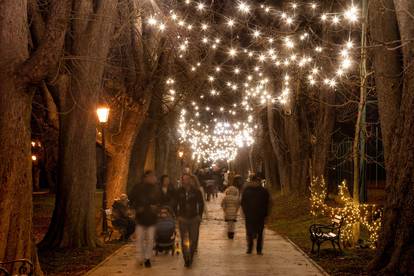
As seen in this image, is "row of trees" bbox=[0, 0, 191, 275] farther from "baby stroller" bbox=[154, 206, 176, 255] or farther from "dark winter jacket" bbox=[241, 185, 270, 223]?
"dark winter jacket" bbox=[241, 185, 270, 223]

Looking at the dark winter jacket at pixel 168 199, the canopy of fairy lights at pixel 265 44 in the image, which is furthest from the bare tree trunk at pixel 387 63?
the dark winter jacket at pixel 168 199

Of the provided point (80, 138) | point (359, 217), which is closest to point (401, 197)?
point (359, 217)

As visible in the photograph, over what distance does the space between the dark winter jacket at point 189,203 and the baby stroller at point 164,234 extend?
120 cm

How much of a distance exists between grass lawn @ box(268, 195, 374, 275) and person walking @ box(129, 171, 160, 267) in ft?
11.4

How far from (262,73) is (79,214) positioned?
18.3m

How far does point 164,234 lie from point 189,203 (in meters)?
1.63

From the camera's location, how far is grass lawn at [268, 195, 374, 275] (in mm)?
12329

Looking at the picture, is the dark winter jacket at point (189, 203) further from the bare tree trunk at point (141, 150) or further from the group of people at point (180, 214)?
the bare tree trunk at point (141, 150)

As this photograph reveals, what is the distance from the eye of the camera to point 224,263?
12.7 m

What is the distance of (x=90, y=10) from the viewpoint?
15.9 m

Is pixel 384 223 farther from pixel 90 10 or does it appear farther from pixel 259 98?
pixel 259 98

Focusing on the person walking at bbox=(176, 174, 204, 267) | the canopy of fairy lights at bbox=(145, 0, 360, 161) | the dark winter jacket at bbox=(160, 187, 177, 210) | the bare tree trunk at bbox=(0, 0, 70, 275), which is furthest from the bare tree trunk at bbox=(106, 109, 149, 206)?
the bare tree trunk at bbox=(0, 0, 70, 275)

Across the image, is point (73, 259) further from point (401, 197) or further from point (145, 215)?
point (401, 197)

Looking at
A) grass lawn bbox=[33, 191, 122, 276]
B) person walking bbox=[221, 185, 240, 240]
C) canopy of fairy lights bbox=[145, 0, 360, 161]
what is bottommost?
grass lawn bbox=[33, 191, 122, 276]
